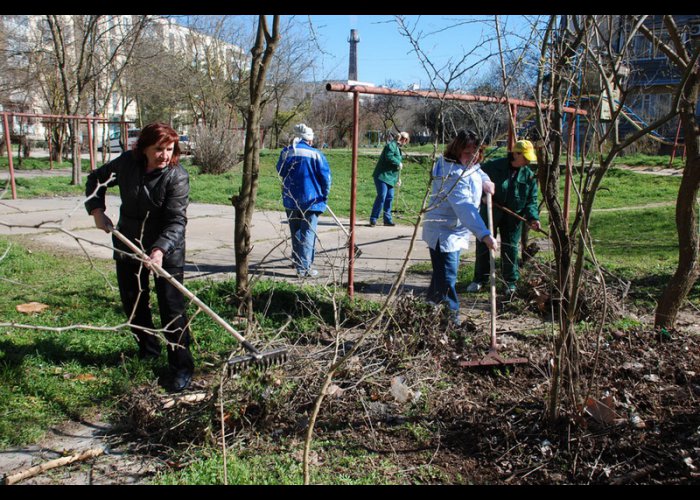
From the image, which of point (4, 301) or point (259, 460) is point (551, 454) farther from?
point (4, 301)

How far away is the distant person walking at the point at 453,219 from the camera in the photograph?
471cm

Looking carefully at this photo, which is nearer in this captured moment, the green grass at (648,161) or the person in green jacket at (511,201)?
the person in green jacket at (511,201)

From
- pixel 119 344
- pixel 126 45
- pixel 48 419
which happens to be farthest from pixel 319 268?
pixel 126 45

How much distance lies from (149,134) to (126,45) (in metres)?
15.9

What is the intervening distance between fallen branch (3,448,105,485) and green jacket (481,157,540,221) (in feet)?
14.1

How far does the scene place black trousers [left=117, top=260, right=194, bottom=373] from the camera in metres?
4.02

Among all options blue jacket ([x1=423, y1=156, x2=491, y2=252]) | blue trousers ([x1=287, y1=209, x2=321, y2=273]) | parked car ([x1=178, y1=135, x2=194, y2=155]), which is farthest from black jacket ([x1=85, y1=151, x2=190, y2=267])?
parked car ([x1=178, y1=135, x2=194, y2=155])

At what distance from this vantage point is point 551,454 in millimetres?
3158

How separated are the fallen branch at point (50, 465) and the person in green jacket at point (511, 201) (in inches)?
160

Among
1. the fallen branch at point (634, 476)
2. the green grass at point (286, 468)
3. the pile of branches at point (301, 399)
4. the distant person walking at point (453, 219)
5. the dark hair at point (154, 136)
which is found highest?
the dark hair at point (154, 136)

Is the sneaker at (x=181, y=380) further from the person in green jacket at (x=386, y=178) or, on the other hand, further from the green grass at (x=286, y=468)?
the person in green jacket at (x=386, y=178)

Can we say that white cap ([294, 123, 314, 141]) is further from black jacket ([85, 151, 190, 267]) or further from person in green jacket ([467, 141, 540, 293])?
black jacket ([85, 151, 190, 267])

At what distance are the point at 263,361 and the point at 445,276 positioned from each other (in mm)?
2010

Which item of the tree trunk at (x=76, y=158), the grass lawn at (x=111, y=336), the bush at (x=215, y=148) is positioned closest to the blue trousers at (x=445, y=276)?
the grass lawn at (x=111, y=336)
